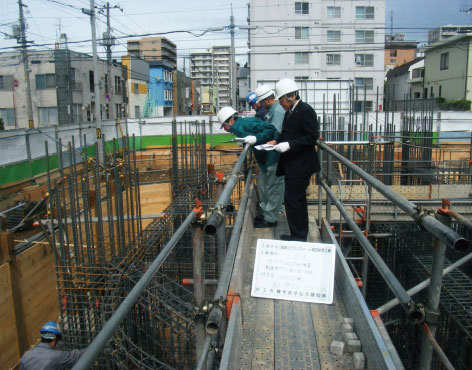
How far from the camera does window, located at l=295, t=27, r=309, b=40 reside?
3519 centimetres

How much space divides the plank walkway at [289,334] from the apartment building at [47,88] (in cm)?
2976

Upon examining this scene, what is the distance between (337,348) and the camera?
2.80m

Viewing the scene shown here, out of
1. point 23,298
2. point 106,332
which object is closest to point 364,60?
point 23,298

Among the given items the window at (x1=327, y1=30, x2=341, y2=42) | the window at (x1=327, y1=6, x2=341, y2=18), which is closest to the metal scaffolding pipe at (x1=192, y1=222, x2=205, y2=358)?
the window at (x1=327, y1=30, x2=341, y2=42)

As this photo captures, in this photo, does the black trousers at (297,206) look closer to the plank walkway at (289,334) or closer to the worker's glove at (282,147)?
the worker's glove at (282,147)

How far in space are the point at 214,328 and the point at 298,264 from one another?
1715 millimetres

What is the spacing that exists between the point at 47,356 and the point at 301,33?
34.7 m

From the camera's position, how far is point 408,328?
6414 millimetres

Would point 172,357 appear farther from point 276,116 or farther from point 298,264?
point 276,116

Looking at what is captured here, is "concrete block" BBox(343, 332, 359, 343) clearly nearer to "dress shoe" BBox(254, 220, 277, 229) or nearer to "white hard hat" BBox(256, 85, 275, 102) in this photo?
"dress shoe" BBox(254, 220, 277, 229)

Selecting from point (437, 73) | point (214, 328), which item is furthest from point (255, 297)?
point (437, 73)

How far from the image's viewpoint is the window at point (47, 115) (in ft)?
104

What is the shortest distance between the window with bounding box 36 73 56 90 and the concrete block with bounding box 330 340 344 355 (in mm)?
32659

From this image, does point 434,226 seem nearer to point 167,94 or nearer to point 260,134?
point 260,134
